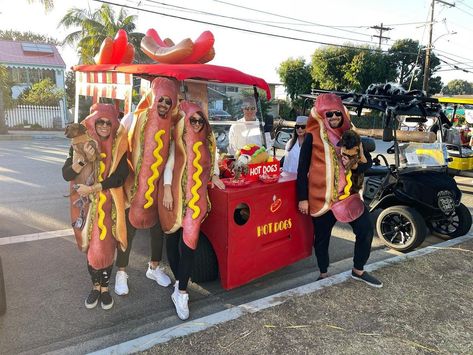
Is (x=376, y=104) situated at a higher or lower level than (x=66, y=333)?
higher

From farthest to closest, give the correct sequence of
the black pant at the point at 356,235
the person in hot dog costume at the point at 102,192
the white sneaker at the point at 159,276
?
1. the white sneaker at the point at 159,276
2. the black pant at the point at 356,235
3. the person in hot dog costume at the point at 102,192

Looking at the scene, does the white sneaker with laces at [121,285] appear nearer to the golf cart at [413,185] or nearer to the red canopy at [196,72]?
the red canopy at [196,72]

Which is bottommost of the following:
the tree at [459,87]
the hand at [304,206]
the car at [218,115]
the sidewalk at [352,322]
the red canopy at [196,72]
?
the sidewalk at [352,322]

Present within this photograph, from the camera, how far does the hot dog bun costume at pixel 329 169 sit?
3.17 m

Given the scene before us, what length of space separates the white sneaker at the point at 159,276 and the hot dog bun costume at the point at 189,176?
807mm

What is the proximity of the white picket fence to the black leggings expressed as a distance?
20322 mm

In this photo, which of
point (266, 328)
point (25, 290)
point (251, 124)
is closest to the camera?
point (266, 328)

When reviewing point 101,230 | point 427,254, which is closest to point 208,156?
point 101,230

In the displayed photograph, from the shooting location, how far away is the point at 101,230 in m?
2.80

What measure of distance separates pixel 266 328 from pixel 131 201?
4.50ft

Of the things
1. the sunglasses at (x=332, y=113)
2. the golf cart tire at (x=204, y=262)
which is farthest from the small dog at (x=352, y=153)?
the golf cart tire at (x=204, y=262)

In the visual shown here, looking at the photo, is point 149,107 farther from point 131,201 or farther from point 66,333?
point 66,333

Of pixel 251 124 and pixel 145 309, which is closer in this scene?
pixel 145 309

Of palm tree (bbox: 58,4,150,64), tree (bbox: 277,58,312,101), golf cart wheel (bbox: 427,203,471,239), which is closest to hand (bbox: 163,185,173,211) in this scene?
golf cart wheel (bbox: 427,203,471,239)
